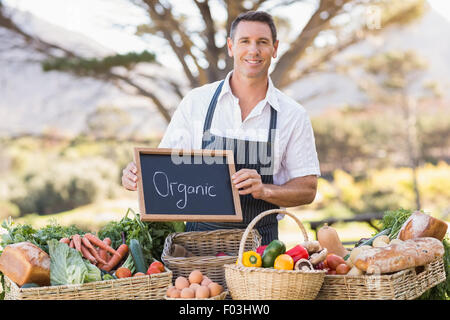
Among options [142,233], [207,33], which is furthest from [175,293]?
[207,33]

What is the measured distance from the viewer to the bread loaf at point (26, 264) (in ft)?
6.94

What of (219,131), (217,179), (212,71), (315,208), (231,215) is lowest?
(315,208)

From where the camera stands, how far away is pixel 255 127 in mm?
2943

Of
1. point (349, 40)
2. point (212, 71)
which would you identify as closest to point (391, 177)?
point (349, 40)

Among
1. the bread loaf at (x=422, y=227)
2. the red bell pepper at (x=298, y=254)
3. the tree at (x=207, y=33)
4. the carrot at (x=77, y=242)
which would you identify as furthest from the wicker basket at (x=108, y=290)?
the tree at (x=207, y=33)

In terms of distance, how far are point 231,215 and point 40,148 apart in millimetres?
18527

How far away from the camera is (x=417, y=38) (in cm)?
4003

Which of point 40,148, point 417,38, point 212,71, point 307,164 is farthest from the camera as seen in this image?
point 417,38

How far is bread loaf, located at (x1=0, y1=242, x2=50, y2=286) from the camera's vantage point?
2115mm

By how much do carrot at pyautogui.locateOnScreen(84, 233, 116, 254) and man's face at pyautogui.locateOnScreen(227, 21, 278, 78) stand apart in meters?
1.14

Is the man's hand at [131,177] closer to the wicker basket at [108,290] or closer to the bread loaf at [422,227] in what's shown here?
the wicker basket at [108,290]

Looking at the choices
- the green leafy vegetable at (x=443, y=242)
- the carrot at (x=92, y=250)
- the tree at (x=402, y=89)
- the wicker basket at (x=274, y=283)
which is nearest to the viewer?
the wicker basket at (x=274, y=283)

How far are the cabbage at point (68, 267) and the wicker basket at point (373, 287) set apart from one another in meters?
0.93
